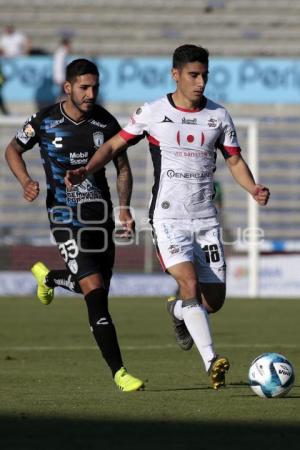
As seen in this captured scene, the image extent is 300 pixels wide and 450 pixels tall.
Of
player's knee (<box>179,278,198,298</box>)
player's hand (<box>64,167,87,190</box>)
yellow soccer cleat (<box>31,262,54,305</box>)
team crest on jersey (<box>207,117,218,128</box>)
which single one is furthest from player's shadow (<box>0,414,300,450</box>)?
yellow soccer cleat (<box>31,262,54,305</box>)

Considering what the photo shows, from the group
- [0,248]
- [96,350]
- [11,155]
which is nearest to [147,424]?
[11,155]

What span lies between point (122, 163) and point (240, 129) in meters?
→ 14.2

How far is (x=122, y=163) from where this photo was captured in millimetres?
8297

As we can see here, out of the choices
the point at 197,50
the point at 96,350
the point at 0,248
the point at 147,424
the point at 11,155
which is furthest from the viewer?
the point at 0,248

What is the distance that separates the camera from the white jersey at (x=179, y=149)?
26.0 ft

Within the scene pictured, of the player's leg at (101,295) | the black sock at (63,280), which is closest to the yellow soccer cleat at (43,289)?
the black sock at (63,280)

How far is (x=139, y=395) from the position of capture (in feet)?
24.2

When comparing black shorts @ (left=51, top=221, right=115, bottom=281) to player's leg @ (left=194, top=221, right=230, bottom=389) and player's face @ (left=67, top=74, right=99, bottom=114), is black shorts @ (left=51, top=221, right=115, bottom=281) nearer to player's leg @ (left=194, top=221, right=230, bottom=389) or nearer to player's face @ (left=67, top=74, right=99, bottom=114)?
player's leg @ (left=194, top=221, right=230, bottom=389)

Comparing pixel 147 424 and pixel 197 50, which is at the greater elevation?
pixel 197 50

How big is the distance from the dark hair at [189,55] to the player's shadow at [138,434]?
106 inches

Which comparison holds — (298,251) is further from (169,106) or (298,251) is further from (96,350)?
(169,106)

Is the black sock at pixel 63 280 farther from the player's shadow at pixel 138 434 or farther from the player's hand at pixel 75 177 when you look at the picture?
the player's shadow at pixel 138 434

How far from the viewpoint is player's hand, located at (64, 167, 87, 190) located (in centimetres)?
754

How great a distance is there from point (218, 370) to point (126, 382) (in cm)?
67
